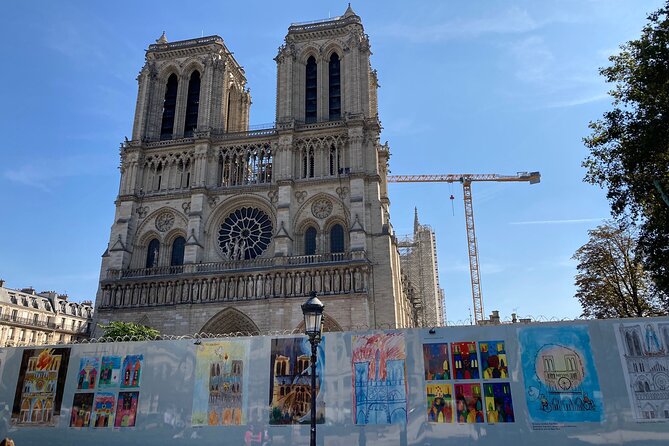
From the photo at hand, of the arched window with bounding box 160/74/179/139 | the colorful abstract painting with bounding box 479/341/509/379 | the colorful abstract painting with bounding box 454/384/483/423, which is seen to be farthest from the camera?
the arched window with bounding box 160/74/179/139

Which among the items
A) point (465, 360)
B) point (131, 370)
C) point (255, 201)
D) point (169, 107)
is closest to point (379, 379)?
point (465, 360)

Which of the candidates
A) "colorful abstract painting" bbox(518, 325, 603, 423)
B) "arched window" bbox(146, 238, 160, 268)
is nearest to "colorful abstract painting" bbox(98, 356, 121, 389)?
"colorful abstract painting" bbox(518, 325, 603, 423)

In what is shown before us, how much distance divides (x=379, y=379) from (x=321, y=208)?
72.1 ft

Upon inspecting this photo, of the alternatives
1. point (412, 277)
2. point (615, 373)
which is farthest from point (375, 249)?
point (412, 277)

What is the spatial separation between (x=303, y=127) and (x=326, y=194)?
5.43 metres

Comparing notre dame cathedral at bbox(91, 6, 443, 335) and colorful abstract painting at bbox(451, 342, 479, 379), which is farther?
notre dame cathedral at bbox(91, 6, 443, 335)

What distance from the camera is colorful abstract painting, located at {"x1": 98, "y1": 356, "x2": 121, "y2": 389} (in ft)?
50.0

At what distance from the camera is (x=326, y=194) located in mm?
34938

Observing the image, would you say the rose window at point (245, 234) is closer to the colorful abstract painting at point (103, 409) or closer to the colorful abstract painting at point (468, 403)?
the colorful abstract painting at point (103, 409)

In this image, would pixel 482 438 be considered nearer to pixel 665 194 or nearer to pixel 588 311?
pixel 665 194

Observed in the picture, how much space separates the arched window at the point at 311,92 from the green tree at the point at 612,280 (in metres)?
20.5

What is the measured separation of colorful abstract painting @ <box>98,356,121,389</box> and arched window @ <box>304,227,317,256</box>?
64.2 feet

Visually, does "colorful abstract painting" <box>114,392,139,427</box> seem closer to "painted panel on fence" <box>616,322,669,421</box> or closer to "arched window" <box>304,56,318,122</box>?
"painted panel on fence" <box>616,322,669,421</box>

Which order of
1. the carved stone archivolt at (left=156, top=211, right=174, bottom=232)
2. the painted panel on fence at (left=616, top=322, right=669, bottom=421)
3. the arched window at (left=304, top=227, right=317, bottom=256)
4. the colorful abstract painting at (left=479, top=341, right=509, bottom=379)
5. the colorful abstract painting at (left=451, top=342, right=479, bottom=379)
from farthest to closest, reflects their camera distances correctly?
the carved stone archivolt at (left=156, top=211, right=174, bottom=232)
the arched window at (left=304, top=227, right=317, bottom=256)
the colorful abstract painting at (left=451, top=342, right=479, bottom=379)
the colorful abstract painting at (left=479, top=341, right=509, bottom=379)
the painted panel on fence at (left=616, top=322, right=669, bottom=421)
